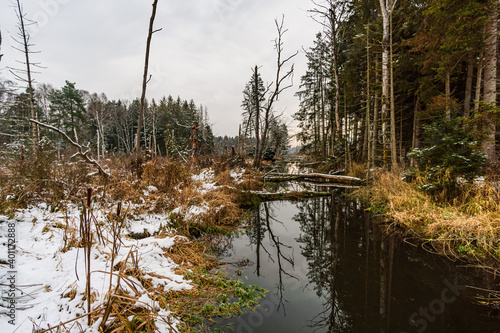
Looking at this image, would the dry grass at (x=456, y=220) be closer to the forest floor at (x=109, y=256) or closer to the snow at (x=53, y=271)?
the forest floor at (x=109, y=256)

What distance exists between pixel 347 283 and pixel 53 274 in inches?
137

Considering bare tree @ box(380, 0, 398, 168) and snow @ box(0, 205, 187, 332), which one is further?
bare tree @ box(380, 0, 398, 168)

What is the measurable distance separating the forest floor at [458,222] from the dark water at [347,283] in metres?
0.33

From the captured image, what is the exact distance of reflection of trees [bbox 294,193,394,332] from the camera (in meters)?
2.11

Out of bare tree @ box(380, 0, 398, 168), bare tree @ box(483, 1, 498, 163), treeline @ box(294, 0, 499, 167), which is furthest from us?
bare tree @ box(380, 0, 398, 168)

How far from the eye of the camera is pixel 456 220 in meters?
3.46

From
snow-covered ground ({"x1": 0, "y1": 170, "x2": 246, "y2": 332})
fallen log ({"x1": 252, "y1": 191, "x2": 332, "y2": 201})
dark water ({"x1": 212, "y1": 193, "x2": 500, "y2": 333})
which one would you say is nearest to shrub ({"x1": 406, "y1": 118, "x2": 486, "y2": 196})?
dark water ({"x1": 212, "y1": 193, "x2": 500, "y2": 333})

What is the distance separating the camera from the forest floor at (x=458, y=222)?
2953 millimetres

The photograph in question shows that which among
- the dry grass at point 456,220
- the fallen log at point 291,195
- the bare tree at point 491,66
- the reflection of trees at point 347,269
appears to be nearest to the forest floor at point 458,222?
the dry grass at point 456,220

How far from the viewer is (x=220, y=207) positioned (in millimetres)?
5285

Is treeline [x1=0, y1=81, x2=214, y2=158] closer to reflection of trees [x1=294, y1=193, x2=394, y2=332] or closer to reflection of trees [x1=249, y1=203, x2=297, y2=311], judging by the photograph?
reflection of trees [x1=249, y1=203, x2=297, y2=311]

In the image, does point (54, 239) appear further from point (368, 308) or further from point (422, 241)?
point (422, 241)

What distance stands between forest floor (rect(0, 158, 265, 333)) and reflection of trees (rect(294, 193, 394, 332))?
975 millimetres

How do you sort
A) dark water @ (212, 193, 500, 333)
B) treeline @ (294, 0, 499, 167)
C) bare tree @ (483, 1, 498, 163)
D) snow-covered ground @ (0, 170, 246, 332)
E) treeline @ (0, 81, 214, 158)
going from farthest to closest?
treeline @ (0, 81, 214, 158), bare tree @ (483, 1, 498, 163), treeline @ (294, 0, 499, 167), dark water @ (212, 193, 500, 333), snow-covered ground @ (0, 170, 246, 332)
